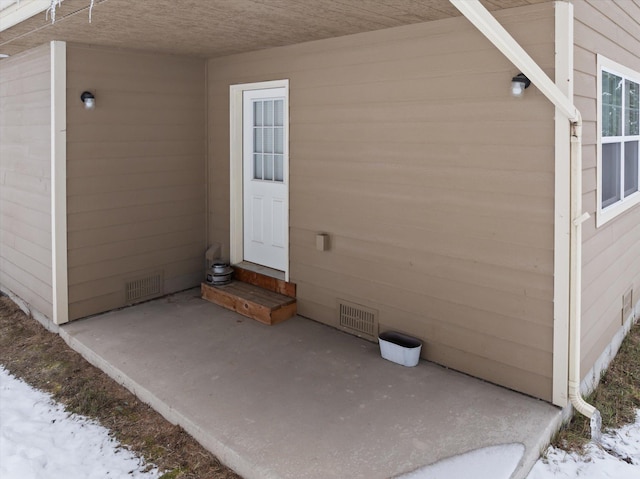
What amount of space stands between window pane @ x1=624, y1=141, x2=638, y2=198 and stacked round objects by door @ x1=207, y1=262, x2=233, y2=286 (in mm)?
3708

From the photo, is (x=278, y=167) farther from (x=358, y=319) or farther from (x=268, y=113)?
(x=358, y=319)

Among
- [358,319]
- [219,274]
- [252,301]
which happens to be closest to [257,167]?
[219,274]

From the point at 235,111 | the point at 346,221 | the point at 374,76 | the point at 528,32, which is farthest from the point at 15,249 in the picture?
the point at 528,32

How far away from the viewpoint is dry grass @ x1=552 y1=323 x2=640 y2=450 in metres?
3.03

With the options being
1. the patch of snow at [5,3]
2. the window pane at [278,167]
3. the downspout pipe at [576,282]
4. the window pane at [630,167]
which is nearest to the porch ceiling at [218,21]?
the patch of snow at [5,3]

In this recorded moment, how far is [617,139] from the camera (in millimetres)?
3906

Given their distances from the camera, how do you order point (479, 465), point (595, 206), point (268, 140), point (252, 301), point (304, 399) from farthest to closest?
point (268, 140)
point (252, 301)
point (595, 206)
point (304, 399)
point (479, 465)

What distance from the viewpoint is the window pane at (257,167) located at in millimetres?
5297

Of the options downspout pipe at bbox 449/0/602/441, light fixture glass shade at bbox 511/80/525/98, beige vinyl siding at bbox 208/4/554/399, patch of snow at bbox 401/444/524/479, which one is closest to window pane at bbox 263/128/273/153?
beige vinyl siding at bbox 208/4/554/399

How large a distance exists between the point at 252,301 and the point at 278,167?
1349mm

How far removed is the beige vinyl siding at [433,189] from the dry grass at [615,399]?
266 millimetres

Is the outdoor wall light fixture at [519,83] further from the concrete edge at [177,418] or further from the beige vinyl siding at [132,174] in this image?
the beige vinyl siding at [132,174]

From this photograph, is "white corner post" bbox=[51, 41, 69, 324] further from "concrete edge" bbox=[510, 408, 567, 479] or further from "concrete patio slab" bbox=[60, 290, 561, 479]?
"concrete edge" bbox=[510, 408, 567, 479]

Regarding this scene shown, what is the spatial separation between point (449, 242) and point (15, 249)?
4.37 meters
